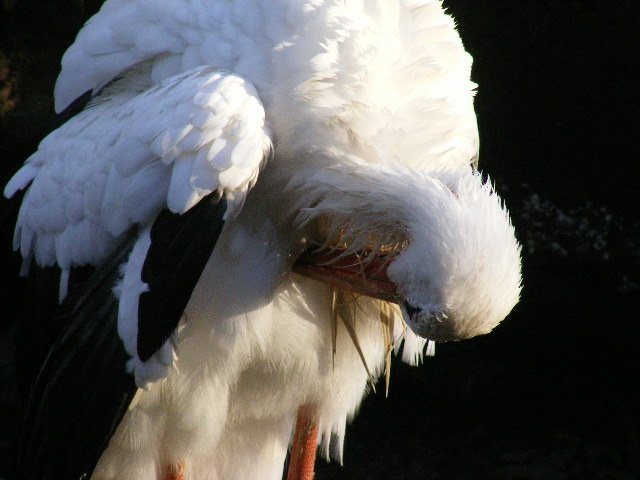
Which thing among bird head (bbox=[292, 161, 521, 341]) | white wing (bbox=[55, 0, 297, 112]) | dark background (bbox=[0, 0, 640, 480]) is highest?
white wing (bbox=[55, 0, 297, 112])

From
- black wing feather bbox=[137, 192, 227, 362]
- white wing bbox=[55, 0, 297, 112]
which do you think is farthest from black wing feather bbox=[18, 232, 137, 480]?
white wing bbox=[55, 0, 297, 112]

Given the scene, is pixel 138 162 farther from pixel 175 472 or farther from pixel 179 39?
pixel 175 472

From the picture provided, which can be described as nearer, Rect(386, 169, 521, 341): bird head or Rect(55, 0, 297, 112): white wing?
Rect(386, 169, 521, 341): bird head

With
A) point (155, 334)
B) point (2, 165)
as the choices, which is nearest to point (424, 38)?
point (155, 334)

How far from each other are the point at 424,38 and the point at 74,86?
114 cm

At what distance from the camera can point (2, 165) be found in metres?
4.38

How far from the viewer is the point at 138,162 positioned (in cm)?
217

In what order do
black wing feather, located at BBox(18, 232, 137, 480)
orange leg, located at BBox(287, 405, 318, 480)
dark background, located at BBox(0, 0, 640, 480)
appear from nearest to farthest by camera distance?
1. black wing feather, located at BBox(18, 232, 137, 480)
2. orange leg, located at BBox(287, 405, 318, 480)
3. dark background, located at BBox(0, 0, 640, 480)

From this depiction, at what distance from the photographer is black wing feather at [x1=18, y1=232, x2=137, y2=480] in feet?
7.13

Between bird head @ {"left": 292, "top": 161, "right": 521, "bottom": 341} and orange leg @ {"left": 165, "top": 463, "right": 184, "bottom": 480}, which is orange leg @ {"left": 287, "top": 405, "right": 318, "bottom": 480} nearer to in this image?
orange leg @ {"left": 165, "top": 463, "right": 184, "bottom": 480}

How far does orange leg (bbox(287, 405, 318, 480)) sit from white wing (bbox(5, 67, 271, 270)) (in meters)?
0.98

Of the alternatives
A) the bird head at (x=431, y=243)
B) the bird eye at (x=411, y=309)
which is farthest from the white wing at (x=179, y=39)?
the bird eye at (x=411, y=309)

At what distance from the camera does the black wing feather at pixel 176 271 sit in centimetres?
204

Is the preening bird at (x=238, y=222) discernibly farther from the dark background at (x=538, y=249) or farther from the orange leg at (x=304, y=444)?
the dark background at (x=538, y=249)
